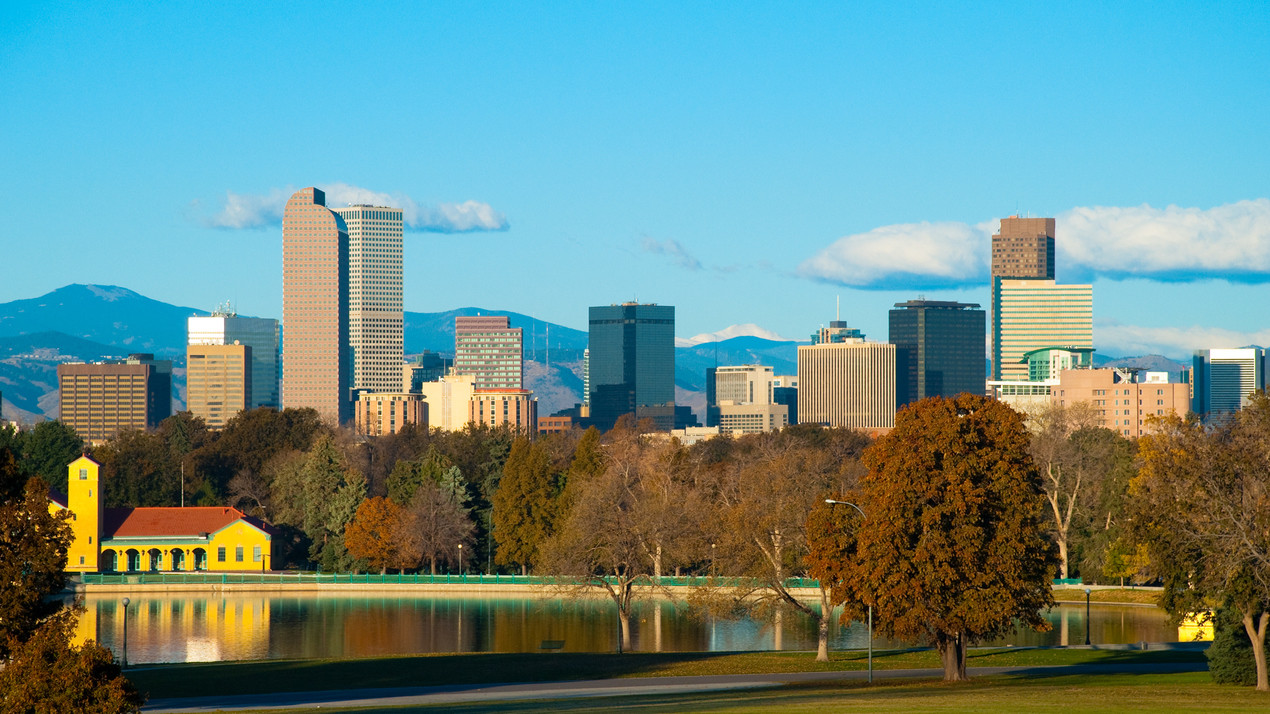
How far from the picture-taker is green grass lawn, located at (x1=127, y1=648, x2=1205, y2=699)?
45.4 m

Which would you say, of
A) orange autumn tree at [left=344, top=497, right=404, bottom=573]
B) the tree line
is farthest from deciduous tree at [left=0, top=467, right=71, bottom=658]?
orange autumn tree at [left=344, top=497, right=404, bottom=573]

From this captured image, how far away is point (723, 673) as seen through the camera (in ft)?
155

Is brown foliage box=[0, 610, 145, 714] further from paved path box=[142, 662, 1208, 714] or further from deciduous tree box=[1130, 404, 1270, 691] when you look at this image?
deciduous tree box=[1130, 404, 1270, 691]

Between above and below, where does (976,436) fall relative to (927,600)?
above

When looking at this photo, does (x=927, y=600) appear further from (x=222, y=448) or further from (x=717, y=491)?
(x=222, y=448)

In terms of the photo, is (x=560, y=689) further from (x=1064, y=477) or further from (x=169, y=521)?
(x=169, y=521)

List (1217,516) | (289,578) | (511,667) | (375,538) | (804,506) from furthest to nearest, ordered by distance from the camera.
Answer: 1. (375,538)
2. (289,578)
3. (804,506)
4. (511,667)
5. (1217,516)

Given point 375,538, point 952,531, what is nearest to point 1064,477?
point 375,538

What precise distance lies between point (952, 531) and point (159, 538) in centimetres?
A: 7354

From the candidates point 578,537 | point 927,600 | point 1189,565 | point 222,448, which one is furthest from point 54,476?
point 1189,565

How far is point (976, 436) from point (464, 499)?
62.7 meters

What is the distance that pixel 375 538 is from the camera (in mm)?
100188

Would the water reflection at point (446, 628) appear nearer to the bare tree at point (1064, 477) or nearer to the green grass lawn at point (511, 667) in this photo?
the green grass lawn at point (511, 667)

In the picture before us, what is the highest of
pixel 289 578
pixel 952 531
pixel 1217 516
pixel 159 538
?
pixel 1217 516
